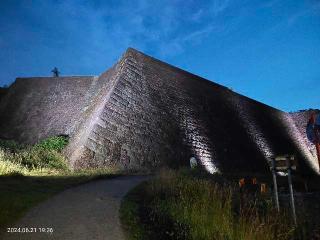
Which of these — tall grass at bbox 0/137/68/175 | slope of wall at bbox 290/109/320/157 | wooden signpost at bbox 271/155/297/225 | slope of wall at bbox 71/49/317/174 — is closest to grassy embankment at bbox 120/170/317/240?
wooden signpost at bbox 271/155/297/225

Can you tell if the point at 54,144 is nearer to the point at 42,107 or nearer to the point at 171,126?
the point at 42,107

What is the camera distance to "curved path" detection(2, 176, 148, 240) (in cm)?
553

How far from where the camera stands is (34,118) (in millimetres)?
23531

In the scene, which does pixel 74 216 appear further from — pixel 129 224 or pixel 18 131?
pixel 18 131

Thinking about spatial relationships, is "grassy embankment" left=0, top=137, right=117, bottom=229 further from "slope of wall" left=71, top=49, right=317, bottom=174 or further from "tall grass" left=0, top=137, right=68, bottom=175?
"slope of wall" left=71, top=49, right=317, bottom=174

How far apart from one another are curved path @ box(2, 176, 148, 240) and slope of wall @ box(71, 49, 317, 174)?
728 cm

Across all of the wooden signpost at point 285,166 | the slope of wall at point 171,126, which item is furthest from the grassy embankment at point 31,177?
the wooden signpost at point 285,166

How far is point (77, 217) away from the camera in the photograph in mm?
6527

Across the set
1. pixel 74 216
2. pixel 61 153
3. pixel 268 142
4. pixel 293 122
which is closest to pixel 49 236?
pixel 74 216

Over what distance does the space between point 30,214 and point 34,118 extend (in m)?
18.3

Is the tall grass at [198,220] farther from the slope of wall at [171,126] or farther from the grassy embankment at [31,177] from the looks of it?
the slope of wall at [171,126]

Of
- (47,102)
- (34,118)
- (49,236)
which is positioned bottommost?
(49,236)

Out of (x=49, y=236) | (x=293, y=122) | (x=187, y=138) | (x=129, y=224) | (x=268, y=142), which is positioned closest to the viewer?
(x=49, y=236)

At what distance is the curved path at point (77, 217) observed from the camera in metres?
5.53
